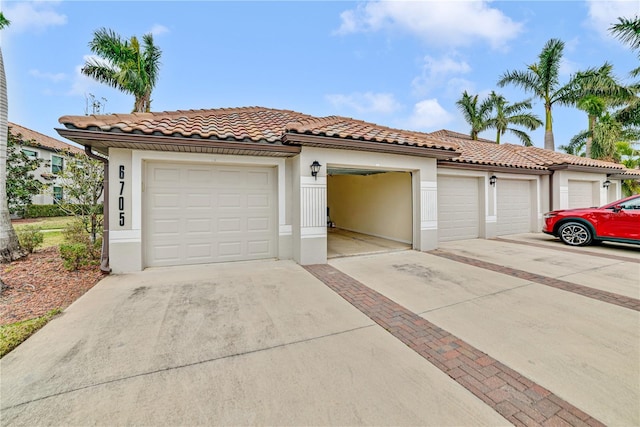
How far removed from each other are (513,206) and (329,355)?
1142 centimetres

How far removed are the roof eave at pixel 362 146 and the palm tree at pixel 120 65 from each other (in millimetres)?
12465

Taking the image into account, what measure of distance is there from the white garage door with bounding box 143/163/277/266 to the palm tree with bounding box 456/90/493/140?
22.3 m

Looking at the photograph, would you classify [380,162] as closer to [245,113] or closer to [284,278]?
[284,278]

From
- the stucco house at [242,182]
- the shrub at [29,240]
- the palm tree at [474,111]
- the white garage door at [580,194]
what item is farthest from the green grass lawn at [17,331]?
the palm tree at [474,111]

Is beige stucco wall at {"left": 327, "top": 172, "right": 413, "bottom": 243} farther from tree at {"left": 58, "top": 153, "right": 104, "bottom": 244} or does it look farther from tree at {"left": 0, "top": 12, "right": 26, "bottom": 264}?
tree at {"left": 0, "top": 12, "right": 26, "bottom": 264}

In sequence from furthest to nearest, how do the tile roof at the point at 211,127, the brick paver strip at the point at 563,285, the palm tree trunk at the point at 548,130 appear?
the palm tree trunk at the point at 548,130
the tile roof at the point at 211,127
the brick paver strip at the point at 563,285

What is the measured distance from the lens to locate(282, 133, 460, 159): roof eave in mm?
5926

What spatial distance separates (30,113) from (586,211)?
19.9 meters

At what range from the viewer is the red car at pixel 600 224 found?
7.54 m

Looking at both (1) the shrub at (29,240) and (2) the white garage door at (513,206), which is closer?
(1) the shrub at (29,240)

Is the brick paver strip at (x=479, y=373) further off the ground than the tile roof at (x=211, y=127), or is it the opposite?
the tile roof at (x=211, y=127)

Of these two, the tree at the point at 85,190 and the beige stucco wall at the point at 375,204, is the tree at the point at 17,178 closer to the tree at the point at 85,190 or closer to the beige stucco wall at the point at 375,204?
the tree at the point at 85,190

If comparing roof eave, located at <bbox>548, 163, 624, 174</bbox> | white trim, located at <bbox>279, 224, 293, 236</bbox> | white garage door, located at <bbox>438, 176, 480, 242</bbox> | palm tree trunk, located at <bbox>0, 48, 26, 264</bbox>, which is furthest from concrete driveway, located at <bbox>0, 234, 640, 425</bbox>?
roof eave, located at <bbox>548, 163, 624, 174</bbox>

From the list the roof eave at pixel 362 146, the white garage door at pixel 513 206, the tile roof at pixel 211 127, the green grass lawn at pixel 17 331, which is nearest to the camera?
the green grass lawn at pixel 17 331
